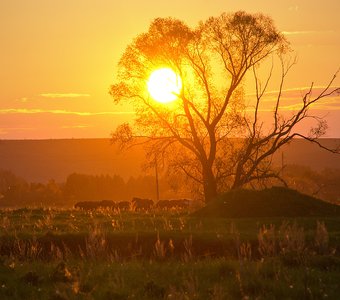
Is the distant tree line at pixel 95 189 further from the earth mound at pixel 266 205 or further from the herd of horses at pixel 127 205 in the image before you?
the earth mound at pixel 266 205

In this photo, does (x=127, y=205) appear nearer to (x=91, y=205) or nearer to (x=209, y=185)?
(x=91, y=205)

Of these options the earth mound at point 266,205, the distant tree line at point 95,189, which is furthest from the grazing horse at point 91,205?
the distant tree line at point 95,189

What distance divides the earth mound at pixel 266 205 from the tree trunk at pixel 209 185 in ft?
31.6

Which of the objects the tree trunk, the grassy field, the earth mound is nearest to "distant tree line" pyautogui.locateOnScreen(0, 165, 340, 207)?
the tree trunk

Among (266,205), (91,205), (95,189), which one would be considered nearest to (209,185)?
(91,205)

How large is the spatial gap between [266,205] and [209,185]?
11580mm

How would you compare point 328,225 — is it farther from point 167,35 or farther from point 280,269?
Result: point 167,35

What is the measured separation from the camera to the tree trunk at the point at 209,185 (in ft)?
136

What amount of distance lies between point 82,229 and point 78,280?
386 inches

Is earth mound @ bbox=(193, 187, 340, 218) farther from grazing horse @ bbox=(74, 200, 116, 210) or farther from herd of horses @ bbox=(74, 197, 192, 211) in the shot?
grazing horse @ bbox=(74, 200, 116, 210)

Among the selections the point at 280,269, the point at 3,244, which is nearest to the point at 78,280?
the point at 280,269

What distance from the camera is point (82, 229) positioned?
77.2ft

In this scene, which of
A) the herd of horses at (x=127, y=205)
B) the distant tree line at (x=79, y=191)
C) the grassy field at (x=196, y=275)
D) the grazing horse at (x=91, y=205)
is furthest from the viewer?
the distant tree line at (x=79, y=191)

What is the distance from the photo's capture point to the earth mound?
97.4 ft
